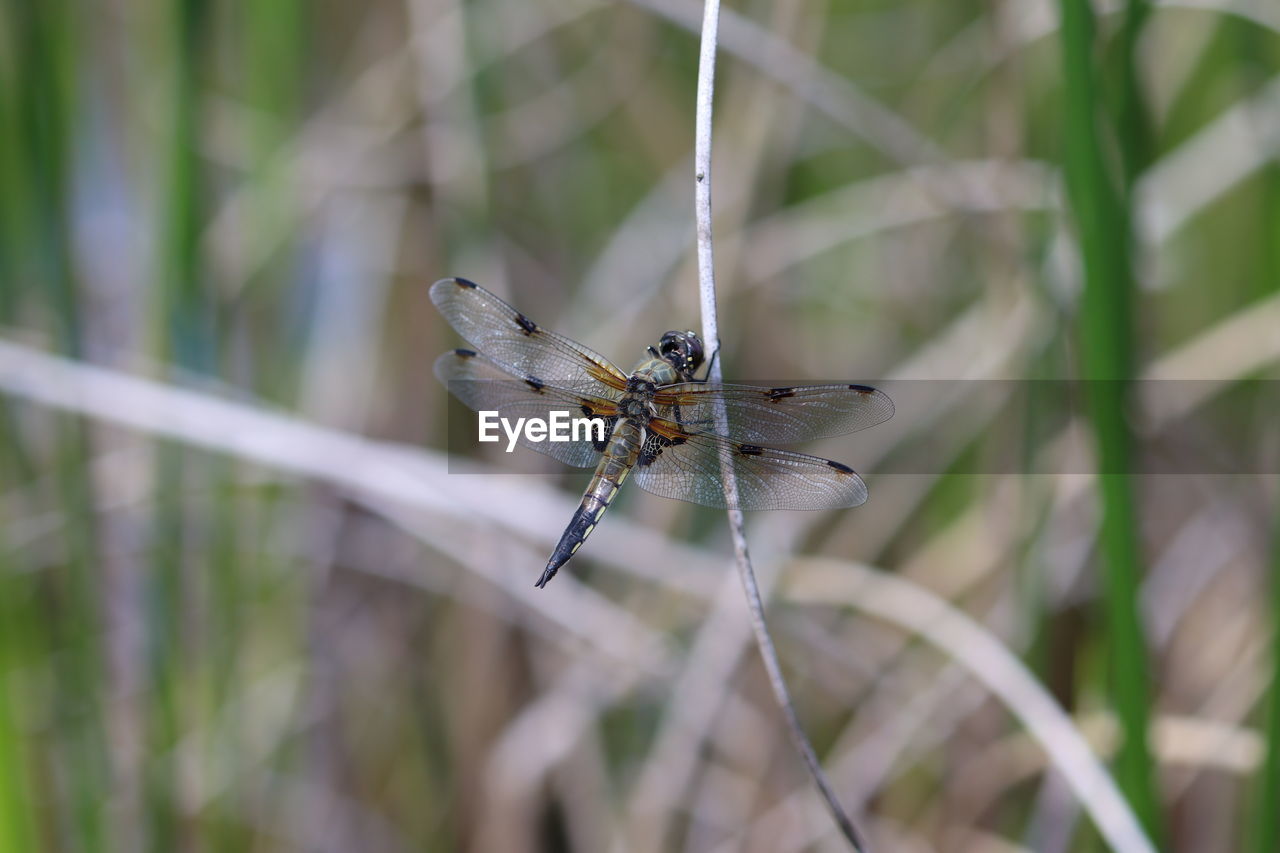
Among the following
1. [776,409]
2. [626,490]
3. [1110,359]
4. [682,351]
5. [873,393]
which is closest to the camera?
[1110,359]

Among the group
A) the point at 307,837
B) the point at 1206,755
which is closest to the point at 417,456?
the point at 307,837

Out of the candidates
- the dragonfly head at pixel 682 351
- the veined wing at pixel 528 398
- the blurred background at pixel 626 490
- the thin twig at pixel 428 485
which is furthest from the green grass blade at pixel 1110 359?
the veined wing at pixel 528 398

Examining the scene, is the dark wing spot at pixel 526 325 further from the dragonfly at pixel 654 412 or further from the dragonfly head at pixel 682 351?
the dragonfly head at pixel 682 351

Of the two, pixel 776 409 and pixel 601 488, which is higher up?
pixel 776 409

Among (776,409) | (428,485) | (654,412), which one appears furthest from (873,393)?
(428,485)

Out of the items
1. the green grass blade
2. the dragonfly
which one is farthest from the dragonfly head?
the green grass blade

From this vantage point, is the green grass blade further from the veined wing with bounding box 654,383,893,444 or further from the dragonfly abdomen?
the dragonfly abdomen

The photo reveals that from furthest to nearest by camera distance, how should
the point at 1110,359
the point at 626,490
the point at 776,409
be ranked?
the point at 626,490 < the point at 776,409 < the point at 1110,359

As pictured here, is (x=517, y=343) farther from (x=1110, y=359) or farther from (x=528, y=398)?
(x=1110, y=359)
